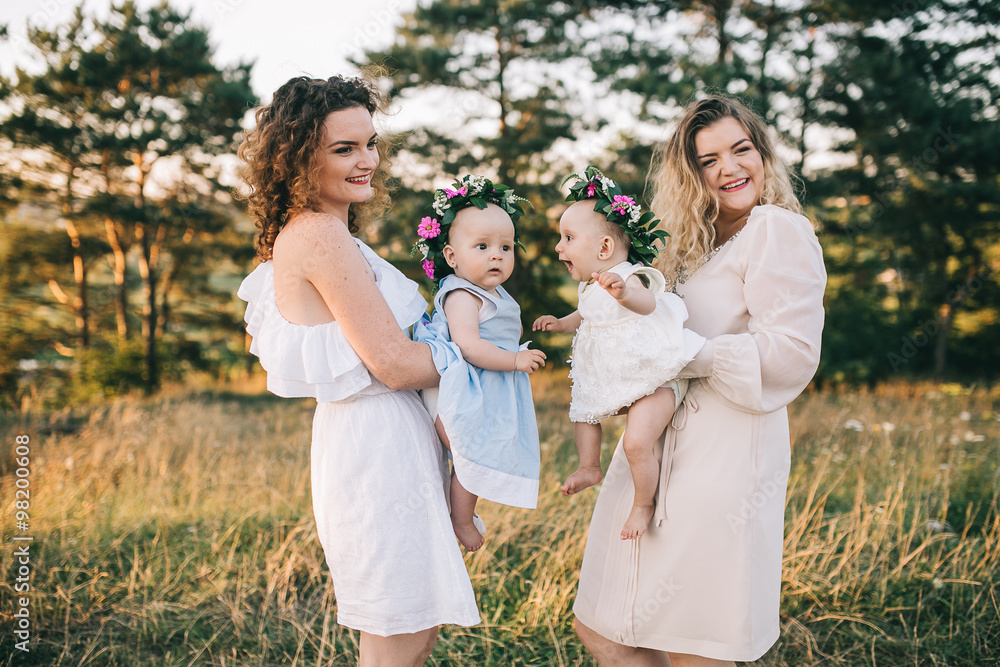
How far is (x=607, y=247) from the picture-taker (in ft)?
6.41

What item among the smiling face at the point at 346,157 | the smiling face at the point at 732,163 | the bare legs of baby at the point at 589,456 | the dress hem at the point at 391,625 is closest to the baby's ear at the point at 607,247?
the smiling face at the point at 732,163

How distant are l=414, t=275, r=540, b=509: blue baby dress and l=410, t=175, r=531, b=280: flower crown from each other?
0.31 feet

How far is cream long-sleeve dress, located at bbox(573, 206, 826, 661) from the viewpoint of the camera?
71.6 inches

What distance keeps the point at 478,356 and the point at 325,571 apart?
2.33m

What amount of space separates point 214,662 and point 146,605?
561 millimetres

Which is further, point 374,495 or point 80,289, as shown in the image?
point 80,289

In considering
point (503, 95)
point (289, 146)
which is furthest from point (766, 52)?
point (289, 146)

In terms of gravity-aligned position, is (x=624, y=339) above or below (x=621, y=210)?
below

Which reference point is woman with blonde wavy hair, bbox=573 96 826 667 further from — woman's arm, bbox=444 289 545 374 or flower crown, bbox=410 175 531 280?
flower crown, bbox=410 175 531 280

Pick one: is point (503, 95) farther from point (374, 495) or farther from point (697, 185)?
point (374, 495)

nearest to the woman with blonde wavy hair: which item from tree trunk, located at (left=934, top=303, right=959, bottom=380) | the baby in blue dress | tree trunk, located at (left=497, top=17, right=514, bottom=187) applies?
the baby in blue dress

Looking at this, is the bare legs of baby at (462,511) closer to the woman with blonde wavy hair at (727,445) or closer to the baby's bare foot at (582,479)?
the baby's bare foot at (582,479)

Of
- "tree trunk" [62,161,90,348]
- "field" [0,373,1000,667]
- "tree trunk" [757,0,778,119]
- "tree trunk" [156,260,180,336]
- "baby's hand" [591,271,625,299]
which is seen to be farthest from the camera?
"tree trunk" [156,260,180,336]

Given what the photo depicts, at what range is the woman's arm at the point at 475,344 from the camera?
6.05ft
